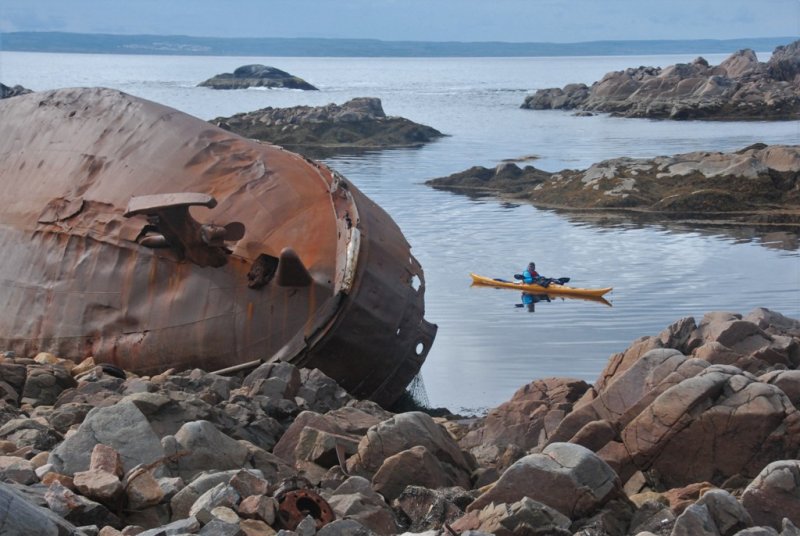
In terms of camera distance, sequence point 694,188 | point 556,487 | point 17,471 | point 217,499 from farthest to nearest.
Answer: point 694,188
point 556,487
point 17,471
point 217,499

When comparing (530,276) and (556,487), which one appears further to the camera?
(530,276)

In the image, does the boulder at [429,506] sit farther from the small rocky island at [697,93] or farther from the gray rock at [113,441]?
the small rocky island at [697,93]

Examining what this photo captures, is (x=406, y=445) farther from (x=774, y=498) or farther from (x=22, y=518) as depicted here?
(x=22, y=518)

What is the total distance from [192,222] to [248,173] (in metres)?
1.25

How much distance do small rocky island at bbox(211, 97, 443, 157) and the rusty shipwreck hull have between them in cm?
3281

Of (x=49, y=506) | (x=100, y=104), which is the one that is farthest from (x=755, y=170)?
(x=49, y=506)

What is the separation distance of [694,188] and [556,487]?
2223 centimetres

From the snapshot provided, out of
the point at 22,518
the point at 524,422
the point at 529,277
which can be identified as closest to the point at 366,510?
the point at 22,518

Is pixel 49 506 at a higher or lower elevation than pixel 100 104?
lower

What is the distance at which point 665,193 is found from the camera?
2736cm

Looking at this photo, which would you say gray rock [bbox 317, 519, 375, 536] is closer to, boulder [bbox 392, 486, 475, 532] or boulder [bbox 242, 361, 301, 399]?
boulder [bbox 392, 486, 475, 532]

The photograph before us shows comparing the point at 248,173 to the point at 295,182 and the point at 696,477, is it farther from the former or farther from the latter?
the point at 696,477

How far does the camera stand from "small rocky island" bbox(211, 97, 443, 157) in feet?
152

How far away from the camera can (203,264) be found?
10023mm
